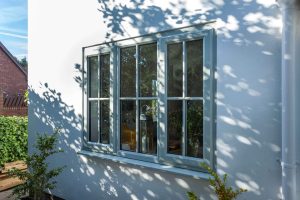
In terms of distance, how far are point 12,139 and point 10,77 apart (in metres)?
13.4

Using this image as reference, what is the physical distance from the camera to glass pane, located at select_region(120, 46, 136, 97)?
430 cm

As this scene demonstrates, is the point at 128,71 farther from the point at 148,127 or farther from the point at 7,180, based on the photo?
the point at 7,180

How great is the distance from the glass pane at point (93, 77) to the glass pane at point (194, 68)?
1817mm

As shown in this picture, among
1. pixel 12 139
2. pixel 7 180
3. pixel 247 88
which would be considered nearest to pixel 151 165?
pixel 247 88

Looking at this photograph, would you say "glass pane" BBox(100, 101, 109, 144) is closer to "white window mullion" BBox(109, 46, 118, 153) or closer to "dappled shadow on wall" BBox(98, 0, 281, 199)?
"white window mullion" BBox(109, 46, 118, 153)

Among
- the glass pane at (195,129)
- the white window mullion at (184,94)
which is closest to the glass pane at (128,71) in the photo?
the white window mullion at (184,94)

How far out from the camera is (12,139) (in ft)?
28.4

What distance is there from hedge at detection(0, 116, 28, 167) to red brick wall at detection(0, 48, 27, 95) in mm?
12246

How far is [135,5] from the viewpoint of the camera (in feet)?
13.8

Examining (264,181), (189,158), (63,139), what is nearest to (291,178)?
(264,181)

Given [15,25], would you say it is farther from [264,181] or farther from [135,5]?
[264,181]

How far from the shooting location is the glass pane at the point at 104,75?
4.67 metres

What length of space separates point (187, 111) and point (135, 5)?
67.8 inches

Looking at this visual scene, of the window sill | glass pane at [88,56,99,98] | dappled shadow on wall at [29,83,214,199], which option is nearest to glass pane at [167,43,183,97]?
the window sill
